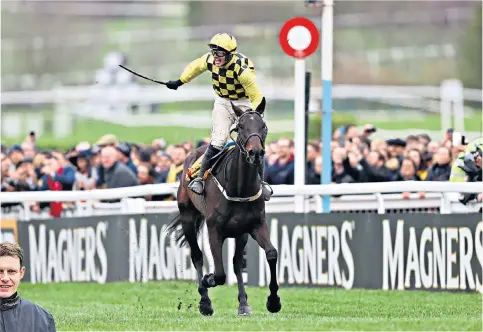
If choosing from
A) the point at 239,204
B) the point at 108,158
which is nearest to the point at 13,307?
the point at 239,204

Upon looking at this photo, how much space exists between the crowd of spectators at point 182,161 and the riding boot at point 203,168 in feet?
8.83

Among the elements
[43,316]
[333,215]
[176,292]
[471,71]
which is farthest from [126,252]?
[471,71]

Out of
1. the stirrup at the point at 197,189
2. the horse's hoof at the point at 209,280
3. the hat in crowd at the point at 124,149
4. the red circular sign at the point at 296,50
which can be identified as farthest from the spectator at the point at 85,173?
the horse's hoof at the point at 209,280

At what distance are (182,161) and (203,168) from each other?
5.02 meters

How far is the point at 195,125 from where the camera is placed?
3516 centimetres

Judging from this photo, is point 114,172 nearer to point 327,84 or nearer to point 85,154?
point 85,154

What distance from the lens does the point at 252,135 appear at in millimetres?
11578

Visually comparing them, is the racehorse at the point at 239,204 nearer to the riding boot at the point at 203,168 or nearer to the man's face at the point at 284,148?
the riding boot at the point at 203,168

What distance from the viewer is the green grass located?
Result: 10.9m

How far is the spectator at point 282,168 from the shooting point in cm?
1730

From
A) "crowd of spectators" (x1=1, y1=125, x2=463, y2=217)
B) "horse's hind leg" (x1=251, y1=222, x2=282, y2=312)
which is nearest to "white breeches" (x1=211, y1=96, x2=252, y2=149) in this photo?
"horse's hind leg" (x1=251, y1=222, x2=282, y2=312)

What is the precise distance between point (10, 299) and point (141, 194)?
907cm

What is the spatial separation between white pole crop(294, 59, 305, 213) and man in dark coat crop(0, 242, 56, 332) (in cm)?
835

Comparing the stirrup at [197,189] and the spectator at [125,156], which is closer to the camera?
the stirrup at [197,189]
